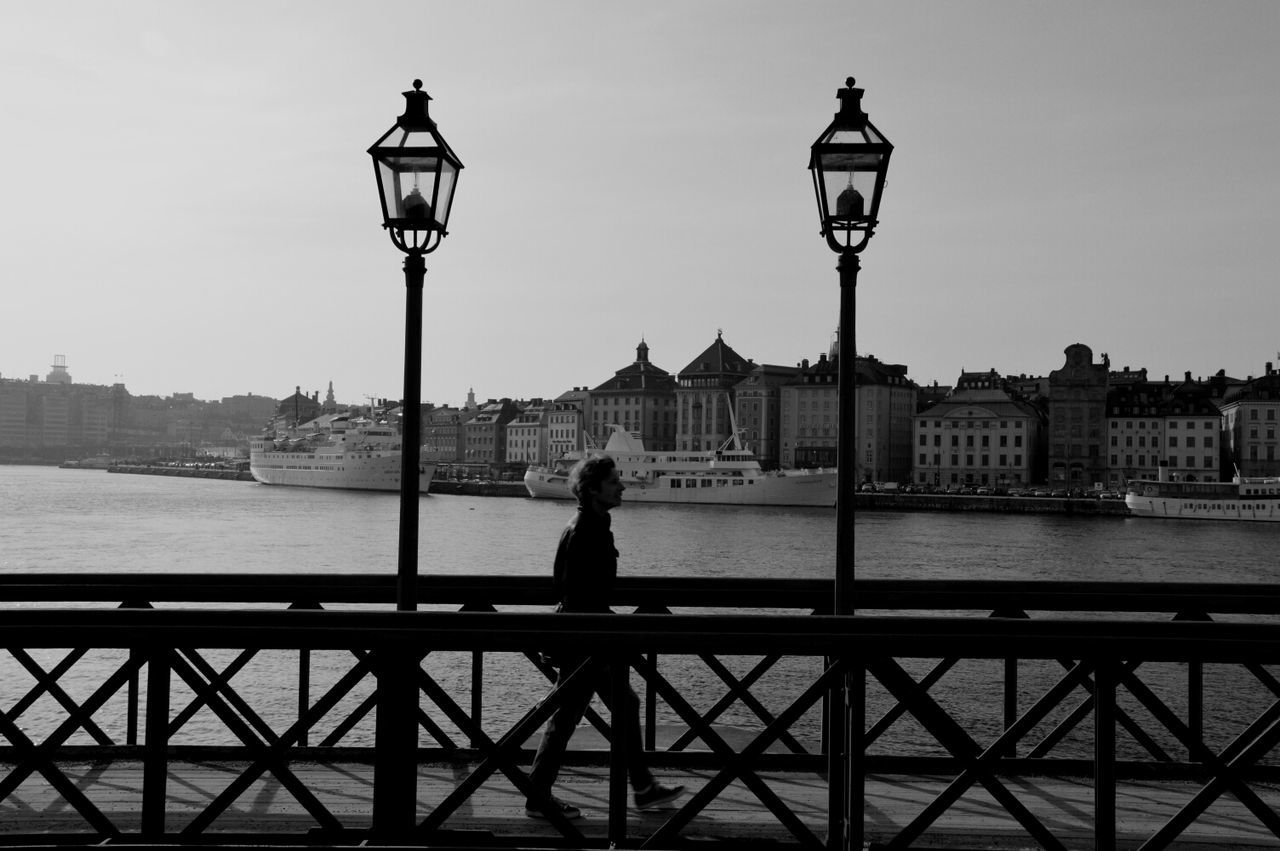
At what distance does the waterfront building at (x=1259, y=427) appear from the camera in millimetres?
117062

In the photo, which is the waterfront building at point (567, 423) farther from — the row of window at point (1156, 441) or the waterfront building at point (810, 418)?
the row of window at point (1156, 441)

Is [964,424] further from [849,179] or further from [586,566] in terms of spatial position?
[586,566]

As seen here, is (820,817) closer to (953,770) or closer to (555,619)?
(953,770)

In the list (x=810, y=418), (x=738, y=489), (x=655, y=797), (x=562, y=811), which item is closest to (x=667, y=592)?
(x=655, y=797)


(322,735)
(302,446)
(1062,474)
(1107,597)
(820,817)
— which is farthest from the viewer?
(302,446)

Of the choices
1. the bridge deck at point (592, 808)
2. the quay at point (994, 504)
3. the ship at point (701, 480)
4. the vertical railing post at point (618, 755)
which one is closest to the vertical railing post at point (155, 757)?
the bridge deck at point (592, 808)

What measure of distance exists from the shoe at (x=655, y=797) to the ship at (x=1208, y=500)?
322 ft

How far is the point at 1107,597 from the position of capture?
7.74 m

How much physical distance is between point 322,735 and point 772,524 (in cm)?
6566

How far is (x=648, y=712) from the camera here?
7945 mm

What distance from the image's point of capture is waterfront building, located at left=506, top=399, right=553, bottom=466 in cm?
17150

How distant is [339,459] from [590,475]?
131 meters

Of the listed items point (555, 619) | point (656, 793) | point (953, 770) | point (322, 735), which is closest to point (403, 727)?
point (555, 619)

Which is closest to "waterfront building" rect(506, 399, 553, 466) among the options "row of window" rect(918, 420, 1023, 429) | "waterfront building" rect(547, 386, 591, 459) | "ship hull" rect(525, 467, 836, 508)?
"waterfront building" rect(547, 386, 591, 459)
